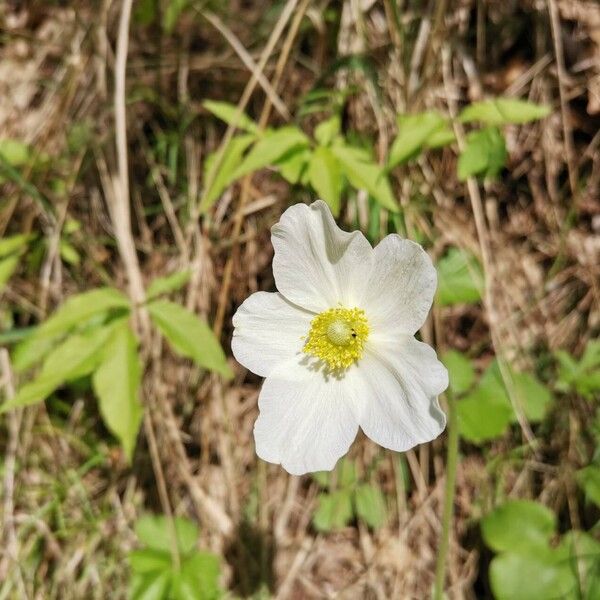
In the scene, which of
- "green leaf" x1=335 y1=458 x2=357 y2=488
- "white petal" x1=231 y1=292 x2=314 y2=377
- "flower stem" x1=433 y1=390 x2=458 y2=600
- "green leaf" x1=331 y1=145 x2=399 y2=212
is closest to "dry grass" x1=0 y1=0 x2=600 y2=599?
"green leaf" x1=335 y1=458 x2=357 y2=488

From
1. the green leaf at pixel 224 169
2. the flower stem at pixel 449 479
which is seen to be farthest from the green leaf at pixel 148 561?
the green leaf at pixel 224 169

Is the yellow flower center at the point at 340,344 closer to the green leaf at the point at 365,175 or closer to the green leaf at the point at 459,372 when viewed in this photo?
the green leaf at the point at 365,175

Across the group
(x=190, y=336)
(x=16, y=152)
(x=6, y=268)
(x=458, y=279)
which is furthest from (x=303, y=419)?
(x=16, y=152)

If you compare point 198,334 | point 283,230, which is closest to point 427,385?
point 283,230

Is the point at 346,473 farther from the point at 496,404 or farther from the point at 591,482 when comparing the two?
the point at 591,482

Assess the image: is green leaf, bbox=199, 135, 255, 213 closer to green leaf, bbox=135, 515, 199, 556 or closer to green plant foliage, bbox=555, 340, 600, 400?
green leaf, bbox=135, 515, 199, 556
